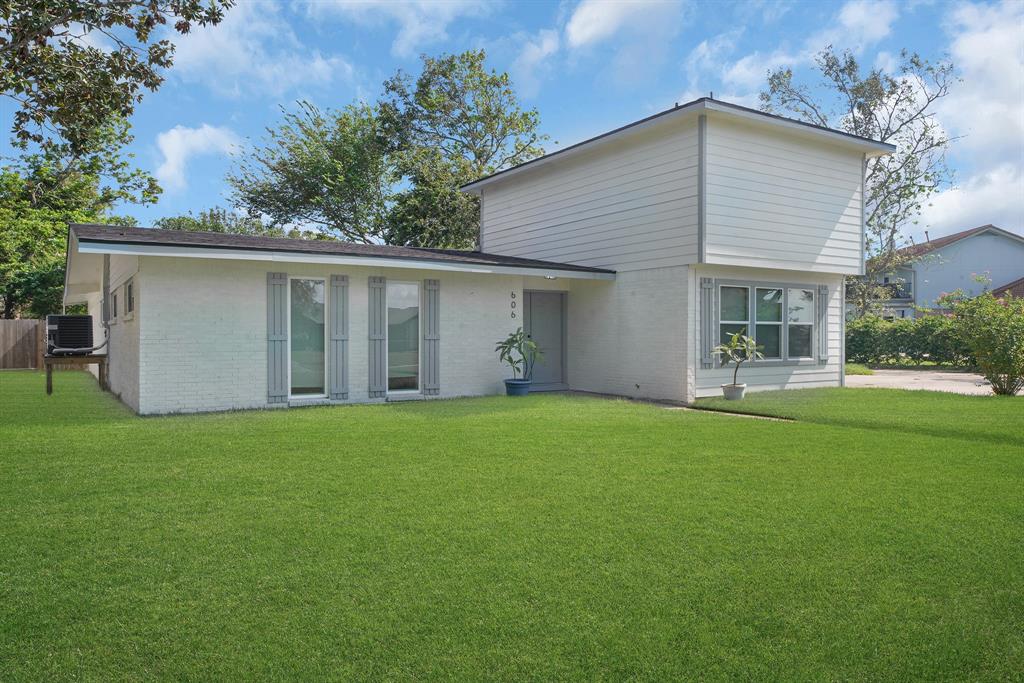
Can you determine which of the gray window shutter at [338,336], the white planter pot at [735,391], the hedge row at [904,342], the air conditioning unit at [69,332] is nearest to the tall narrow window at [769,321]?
the white planter pot at [735,391]

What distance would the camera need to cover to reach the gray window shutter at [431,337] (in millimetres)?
12375

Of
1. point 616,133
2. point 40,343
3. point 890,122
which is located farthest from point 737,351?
point 40,343

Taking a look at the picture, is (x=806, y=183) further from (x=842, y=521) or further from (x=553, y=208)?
(x=842, y=521)

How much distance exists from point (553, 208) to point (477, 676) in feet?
44.2

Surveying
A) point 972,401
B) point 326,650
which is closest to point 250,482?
point 326,650

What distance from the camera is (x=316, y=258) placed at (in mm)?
10773

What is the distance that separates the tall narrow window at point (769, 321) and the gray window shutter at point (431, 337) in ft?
19.5

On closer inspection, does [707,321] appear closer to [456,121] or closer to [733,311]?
[733,311]

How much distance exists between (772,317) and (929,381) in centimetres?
553

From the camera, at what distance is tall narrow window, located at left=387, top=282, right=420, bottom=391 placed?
39.8ft

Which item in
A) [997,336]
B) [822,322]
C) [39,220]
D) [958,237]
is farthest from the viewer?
[958,237]

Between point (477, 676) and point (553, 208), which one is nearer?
point (477, 676)

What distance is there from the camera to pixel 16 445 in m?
7.30

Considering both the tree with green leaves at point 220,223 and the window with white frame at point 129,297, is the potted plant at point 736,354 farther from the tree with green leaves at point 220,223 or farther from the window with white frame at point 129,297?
the tree with green leaves at point 220,223
